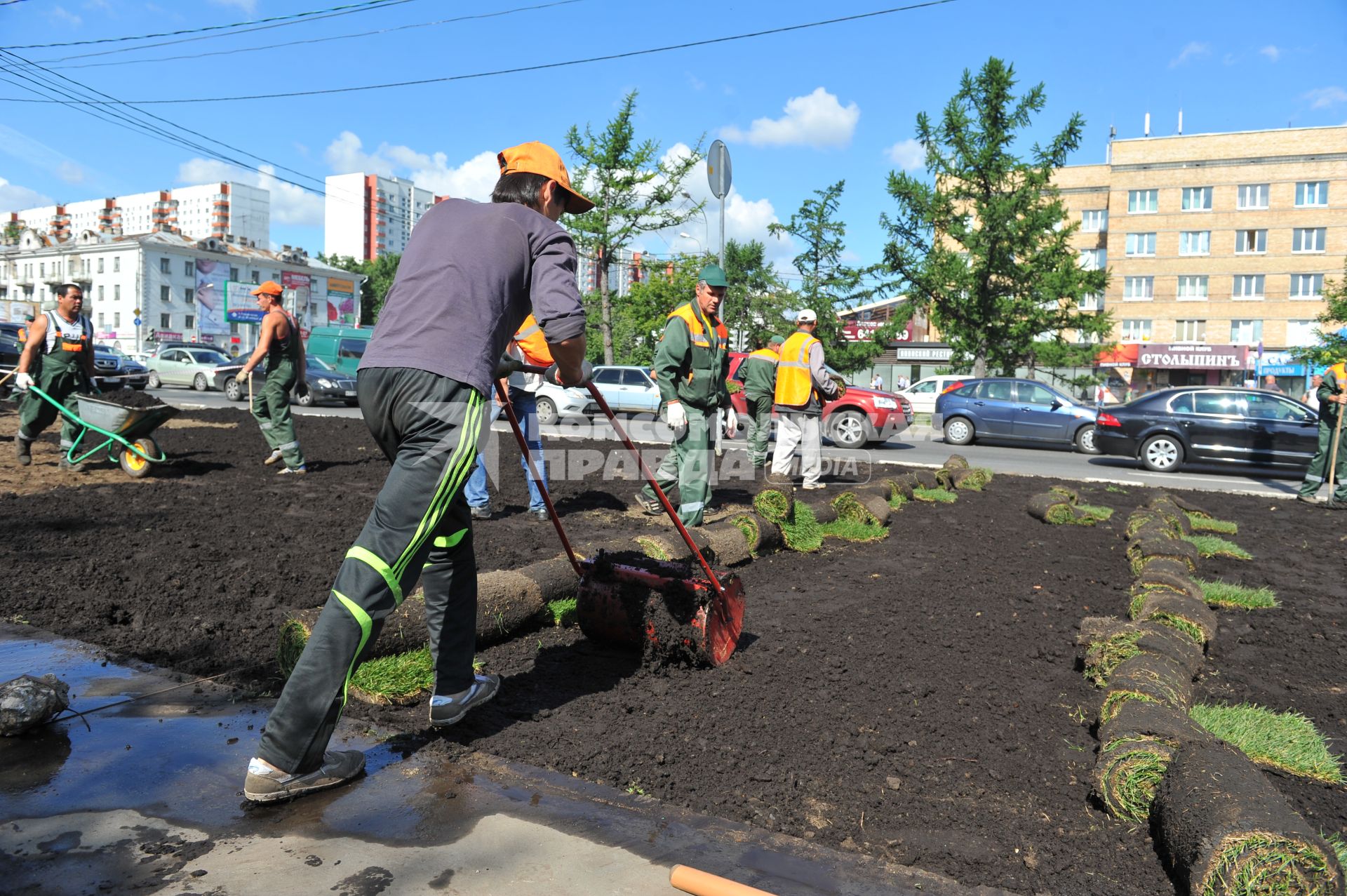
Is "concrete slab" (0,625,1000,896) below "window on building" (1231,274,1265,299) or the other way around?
below

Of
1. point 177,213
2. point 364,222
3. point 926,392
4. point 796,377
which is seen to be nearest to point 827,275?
point 926,392

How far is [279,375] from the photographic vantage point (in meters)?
9.28

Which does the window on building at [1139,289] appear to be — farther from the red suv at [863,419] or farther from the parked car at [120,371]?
the parked car at [120,371]

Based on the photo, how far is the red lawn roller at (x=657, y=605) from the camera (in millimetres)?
3834

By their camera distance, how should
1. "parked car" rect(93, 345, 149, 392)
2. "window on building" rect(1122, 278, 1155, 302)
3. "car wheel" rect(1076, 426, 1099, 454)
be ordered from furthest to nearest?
"window on building" rect(1122, 278, 1155, 302) → "parked car" rect(93, 345, 149, 392) → "car wheel" rect(1076, 426, 1099, 454)

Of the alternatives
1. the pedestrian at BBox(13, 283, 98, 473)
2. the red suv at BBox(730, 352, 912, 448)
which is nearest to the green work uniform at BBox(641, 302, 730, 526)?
the pedestrian at BBox(13, 283, 98, 473)

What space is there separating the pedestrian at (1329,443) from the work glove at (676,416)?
28.2 ft

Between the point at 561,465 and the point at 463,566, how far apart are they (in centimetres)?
805

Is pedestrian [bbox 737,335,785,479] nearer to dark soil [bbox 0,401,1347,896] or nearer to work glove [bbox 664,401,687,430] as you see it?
dark soil [bbox 0,401,1347,896]

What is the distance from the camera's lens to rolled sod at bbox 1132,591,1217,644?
4.41m

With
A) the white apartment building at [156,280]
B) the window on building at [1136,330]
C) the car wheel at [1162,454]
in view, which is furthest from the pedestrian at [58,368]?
the white apartment building at [156,280]

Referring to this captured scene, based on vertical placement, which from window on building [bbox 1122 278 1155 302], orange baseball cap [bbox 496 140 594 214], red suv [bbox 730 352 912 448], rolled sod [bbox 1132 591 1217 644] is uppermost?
window on building [bbox 1122 278 1155 302]

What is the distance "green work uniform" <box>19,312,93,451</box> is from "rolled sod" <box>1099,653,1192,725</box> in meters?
9.54

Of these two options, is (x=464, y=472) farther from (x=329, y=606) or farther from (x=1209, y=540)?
(x=1209, y=540)
